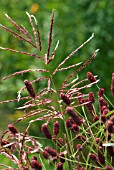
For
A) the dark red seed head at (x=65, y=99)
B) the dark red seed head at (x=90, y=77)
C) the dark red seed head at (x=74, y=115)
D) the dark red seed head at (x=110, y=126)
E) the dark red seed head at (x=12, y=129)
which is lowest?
the dark red seed head at (x=110, y=126)

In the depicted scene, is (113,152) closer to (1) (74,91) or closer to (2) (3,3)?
(1) (74,91)

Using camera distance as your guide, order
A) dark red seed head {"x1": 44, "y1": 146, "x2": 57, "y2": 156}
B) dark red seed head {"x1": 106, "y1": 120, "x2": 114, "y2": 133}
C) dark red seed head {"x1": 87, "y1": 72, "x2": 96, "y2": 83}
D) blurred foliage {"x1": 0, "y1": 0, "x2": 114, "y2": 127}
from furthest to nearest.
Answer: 1. blurred foliage {"x1": 0, "y1": 0, "x2": 114, "y2": 127}
2. dark red seed head {"x1": 87, "y1": 72, "x2": 96, "y2": 83}
3. dark red seed head {"x1": 44, "y1": 146, "x2": 57, "y2": 156}
4. dark red seed head {"x1": 106, "y1": 120, "x2": 114, "y2": 133}

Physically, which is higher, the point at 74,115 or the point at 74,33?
the point at 74,33

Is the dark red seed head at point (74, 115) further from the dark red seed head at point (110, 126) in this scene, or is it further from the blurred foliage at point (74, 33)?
the blurred foliage at point (74, 33)

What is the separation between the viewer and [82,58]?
4625 mm

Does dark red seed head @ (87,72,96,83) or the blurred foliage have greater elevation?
the blurred foliage

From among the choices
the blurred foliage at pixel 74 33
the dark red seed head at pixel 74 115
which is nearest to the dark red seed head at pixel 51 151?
the dark red seed head at pixel 74 115

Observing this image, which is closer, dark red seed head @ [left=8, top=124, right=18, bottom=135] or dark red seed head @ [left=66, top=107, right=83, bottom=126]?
dark red seed head @ [left=66, top=107, right=83, bottom=126]

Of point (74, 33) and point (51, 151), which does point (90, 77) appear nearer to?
point (51, 151)

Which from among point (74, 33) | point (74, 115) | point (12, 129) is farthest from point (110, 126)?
point (74, 33)

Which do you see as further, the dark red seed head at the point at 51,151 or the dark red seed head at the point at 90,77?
the dark red seed head at the point at 90,77

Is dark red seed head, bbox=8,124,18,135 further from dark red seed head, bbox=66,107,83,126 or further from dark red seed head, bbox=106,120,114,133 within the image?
dark red seed head, bbox=106,120,114,133

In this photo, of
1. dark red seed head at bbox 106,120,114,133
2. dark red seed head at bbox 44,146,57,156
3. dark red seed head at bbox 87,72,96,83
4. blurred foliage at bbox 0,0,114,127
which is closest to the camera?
dark red seed head at bbox 106,120,114,133

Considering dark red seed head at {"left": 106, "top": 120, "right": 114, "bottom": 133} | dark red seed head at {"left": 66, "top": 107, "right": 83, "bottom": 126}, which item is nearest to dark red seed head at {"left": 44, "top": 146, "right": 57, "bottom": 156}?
dark red seed head at {"left": 66, "top": 107, "right": 83, "bottom": 126}
